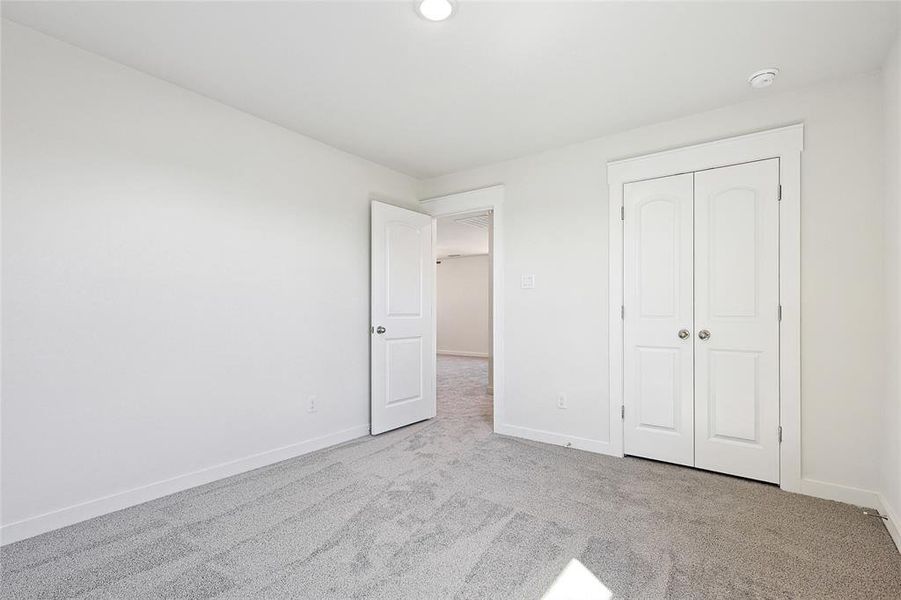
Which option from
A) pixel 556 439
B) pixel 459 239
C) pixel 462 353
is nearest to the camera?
pixel 556 439

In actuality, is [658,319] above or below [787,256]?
below

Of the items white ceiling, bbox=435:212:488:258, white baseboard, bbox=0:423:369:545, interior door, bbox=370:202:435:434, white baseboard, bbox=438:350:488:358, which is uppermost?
white ceiling, bbox=435:212:488:258

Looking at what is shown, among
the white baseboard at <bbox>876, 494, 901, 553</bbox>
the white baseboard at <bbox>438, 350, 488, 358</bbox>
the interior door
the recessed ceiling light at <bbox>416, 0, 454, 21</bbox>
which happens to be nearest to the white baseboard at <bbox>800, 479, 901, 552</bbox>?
the white baseboard at <bbox>876, 494, 901, 553</bbox>

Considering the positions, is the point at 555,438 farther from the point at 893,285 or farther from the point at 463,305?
the point at 463,305

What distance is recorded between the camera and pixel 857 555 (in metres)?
1.87

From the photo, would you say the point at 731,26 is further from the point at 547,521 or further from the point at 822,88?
the point at 547,521

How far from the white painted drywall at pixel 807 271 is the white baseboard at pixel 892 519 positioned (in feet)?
0.29

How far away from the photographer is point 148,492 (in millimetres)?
2393

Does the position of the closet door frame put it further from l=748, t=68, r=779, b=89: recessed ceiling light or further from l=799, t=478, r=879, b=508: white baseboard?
l=748, t=68, r=779, b=89: recessed ceiling light

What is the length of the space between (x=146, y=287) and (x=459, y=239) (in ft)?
19.8

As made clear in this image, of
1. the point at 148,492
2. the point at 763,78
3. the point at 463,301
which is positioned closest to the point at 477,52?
the point at 763,78

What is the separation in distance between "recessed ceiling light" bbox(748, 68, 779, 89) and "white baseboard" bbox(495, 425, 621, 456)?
2.48 m

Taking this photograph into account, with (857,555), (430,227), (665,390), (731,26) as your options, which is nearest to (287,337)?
(430,227)

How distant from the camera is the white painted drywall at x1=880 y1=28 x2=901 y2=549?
201 centimetres
